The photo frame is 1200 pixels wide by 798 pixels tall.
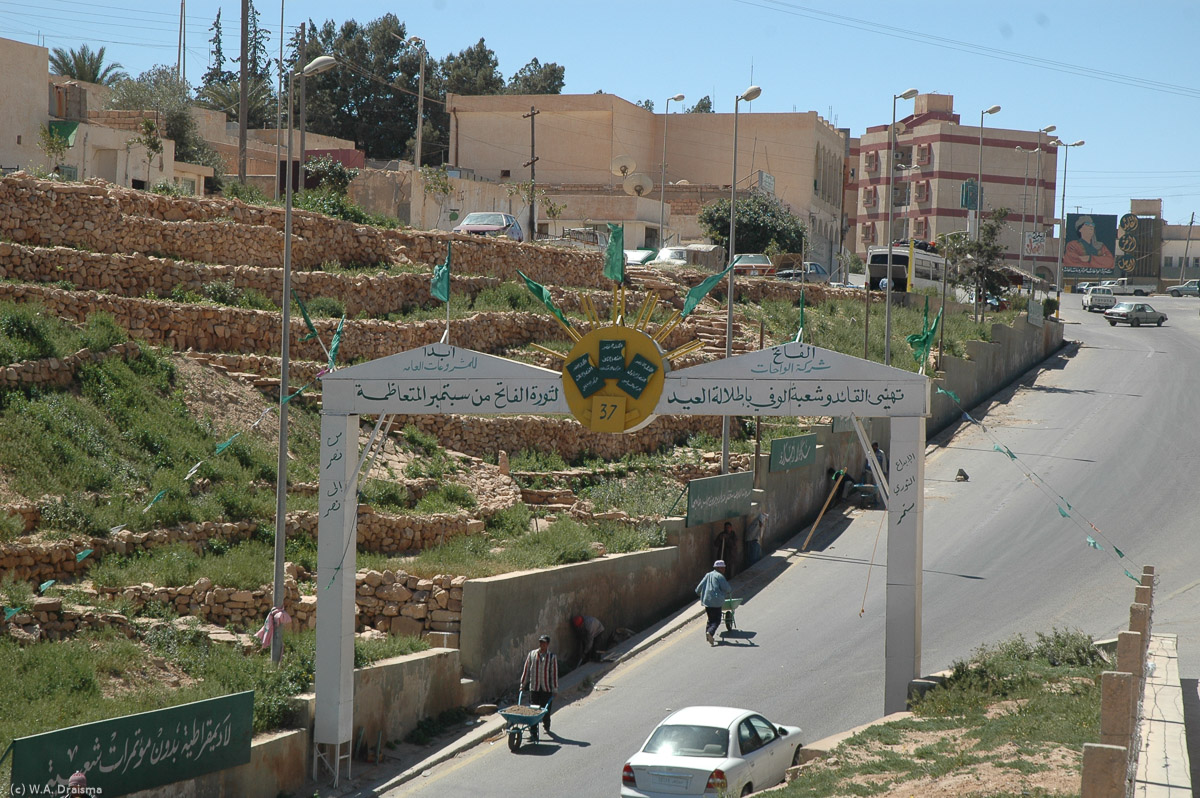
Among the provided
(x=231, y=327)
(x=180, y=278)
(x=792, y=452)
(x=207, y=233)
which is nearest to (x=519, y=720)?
(x=792, y=452)

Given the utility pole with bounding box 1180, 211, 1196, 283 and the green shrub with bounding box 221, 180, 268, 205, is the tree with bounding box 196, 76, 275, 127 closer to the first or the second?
the green shrub with bounding box 221, 180, 268, 205

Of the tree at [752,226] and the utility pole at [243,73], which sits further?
the tree at [752,226]

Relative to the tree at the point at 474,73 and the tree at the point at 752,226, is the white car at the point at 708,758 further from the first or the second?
the tree at the point at 474,73

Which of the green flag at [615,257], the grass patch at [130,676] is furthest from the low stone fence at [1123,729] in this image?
the grass patch at [130,676]

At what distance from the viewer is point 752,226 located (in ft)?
170

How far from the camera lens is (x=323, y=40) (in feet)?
256

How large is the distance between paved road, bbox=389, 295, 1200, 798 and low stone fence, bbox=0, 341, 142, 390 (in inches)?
442

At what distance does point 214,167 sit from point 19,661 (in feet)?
113

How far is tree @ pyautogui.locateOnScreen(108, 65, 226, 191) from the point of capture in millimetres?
44875

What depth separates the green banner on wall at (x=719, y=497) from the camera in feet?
76.8

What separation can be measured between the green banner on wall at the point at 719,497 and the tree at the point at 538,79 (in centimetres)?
6167

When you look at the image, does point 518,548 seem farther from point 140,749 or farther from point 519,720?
point 140,749

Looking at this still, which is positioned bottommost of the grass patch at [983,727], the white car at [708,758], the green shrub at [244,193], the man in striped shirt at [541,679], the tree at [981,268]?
the man in striped shirt at [541,679]

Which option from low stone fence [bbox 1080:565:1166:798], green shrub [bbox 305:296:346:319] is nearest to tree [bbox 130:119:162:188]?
green shrub [bbox 305:296:346:319]
